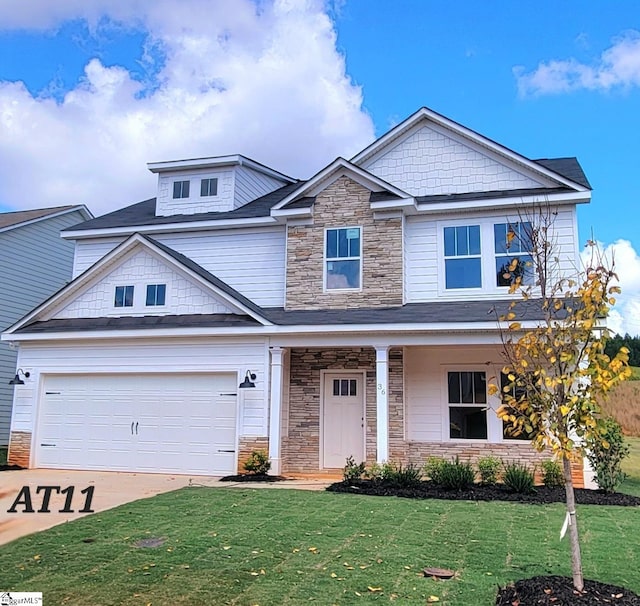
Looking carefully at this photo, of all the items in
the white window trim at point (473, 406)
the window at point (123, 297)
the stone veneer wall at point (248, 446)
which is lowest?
the stone veneer wall at point (248, 446)

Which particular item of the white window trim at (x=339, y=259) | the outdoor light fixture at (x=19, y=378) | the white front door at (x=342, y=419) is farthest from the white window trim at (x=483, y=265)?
the outdoor light fixture at (x=19, y=378)

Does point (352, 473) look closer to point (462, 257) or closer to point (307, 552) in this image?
point (307, 552)

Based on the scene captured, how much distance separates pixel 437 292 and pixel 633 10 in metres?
6.87

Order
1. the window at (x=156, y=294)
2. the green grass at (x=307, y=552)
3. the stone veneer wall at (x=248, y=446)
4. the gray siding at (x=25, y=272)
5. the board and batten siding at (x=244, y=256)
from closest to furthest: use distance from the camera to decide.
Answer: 1. the green grass at (x=307, y=552)
2. the stone veneer wall at (x=248, y=446)
3. the window at (x=156, y=294)
4. the board and batten siding at (x=244, y=256)
5. the gray siding at (x=25, y=272)

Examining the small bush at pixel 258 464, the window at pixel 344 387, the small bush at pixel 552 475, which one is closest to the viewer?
the small bush at pixel 552 475

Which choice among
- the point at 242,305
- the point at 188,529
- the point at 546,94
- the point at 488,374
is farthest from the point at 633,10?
the point at 188,529

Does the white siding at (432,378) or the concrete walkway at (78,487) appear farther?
the white siding at (432,378)

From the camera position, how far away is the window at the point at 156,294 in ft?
47.0

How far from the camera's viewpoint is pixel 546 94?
15539mm

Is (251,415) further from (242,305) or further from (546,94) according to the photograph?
(546,94)

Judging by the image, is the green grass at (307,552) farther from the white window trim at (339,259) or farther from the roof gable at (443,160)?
the roof gable at (443,160)

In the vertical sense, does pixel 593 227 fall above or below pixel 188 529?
above

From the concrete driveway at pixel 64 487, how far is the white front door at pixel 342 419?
9.12ft

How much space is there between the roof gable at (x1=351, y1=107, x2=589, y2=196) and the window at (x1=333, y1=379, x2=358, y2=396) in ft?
15.8
